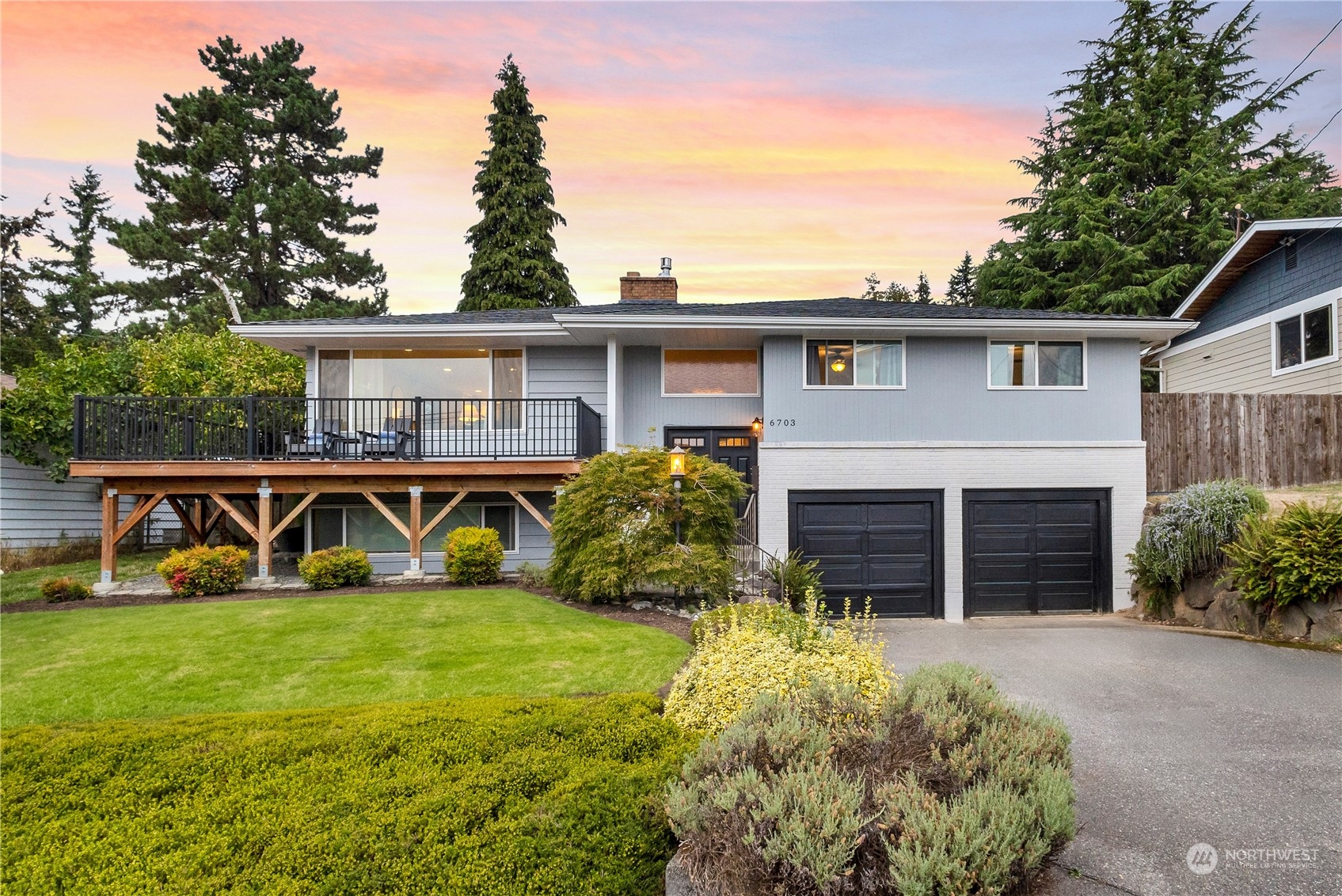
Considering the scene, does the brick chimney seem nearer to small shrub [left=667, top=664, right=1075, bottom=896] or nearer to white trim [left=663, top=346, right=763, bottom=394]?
white trim [left=663, top=346, right=763, bottom=394]

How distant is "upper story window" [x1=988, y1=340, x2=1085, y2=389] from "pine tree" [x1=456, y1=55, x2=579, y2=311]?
1620cm

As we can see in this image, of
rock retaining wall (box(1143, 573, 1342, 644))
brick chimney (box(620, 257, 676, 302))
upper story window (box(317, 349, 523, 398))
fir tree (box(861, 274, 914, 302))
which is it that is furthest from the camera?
fir tree (box(861, 274, 914, 302))

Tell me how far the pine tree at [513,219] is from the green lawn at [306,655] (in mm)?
16014

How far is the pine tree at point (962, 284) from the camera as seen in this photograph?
36438 millimetres

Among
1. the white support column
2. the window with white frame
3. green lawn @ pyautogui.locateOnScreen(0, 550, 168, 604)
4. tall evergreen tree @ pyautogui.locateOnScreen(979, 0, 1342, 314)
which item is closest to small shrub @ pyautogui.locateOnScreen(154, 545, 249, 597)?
green lawn @ pyautogui.locateOnScreen(0, 550, 168, 604)

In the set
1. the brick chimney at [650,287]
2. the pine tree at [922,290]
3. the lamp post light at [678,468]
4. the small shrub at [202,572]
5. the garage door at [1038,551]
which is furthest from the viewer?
the pine tree at [922,290]

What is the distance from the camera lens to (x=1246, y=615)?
7.59 meters

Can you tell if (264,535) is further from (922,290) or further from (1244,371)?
(922,290)

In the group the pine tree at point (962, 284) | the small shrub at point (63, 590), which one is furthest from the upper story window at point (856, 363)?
the pine tree at point (962, 284)

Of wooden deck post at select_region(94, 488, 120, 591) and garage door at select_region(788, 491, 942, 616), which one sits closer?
wooden deck post at select_region(94, 488, 120, 591)

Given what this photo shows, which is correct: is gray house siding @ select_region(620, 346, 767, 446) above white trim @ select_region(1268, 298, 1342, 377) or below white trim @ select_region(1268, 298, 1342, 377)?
below

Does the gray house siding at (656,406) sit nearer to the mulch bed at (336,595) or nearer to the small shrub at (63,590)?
the mulch bed at (336,595)

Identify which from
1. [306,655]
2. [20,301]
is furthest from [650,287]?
[20,301]

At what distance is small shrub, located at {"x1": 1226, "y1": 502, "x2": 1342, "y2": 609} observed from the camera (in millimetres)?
6840
